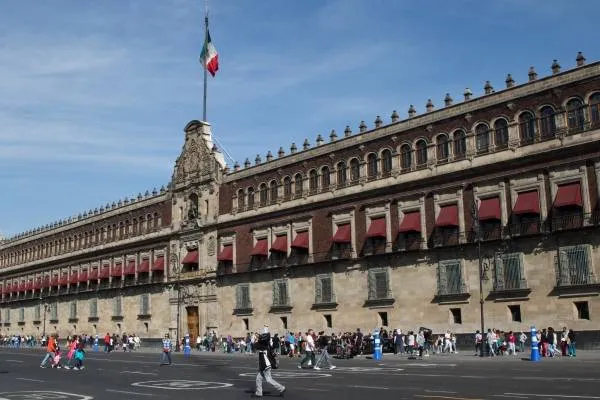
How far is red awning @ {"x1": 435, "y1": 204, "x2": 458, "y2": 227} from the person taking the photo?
42.0 m

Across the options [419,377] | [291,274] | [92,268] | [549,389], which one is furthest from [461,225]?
[92,268]

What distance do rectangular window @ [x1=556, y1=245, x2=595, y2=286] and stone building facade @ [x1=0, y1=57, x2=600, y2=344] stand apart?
0.06m

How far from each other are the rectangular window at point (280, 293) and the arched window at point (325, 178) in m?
7.70

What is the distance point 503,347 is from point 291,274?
18944 millimetres

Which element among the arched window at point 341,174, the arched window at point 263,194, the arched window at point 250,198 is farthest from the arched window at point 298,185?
the arched window at point 250,198

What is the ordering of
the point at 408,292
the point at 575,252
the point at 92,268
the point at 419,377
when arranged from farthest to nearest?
the point at 92,268 < the point at 408,292 < the point at 575,252 < the point at 419,377

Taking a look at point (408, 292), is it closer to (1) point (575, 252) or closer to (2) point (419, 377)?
(1) point (575, 252)

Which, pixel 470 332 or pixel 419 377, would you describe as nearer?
pixel 419 377

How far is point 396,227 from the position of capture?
149ft

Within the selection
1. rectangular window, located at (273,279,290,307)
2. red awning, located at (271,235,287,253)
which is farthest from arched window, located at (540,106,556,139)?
rectangular window, located at (273,279,290,307)

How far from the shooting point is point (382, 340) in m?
42.6

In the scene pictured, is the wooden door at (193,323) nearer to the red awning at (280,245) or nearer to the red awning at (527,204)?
the red awning at (280,245)

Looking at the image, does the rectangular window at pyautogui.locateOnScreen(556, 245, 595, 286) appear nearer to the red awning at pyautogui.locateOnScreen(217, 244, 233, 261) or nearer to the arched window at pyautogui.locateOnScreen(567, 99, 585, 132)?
the arched window at pyautogui.locateOnScreen(567, 99, 585, 132)

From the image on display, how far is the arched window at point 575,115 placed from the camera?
3744 centimetres
